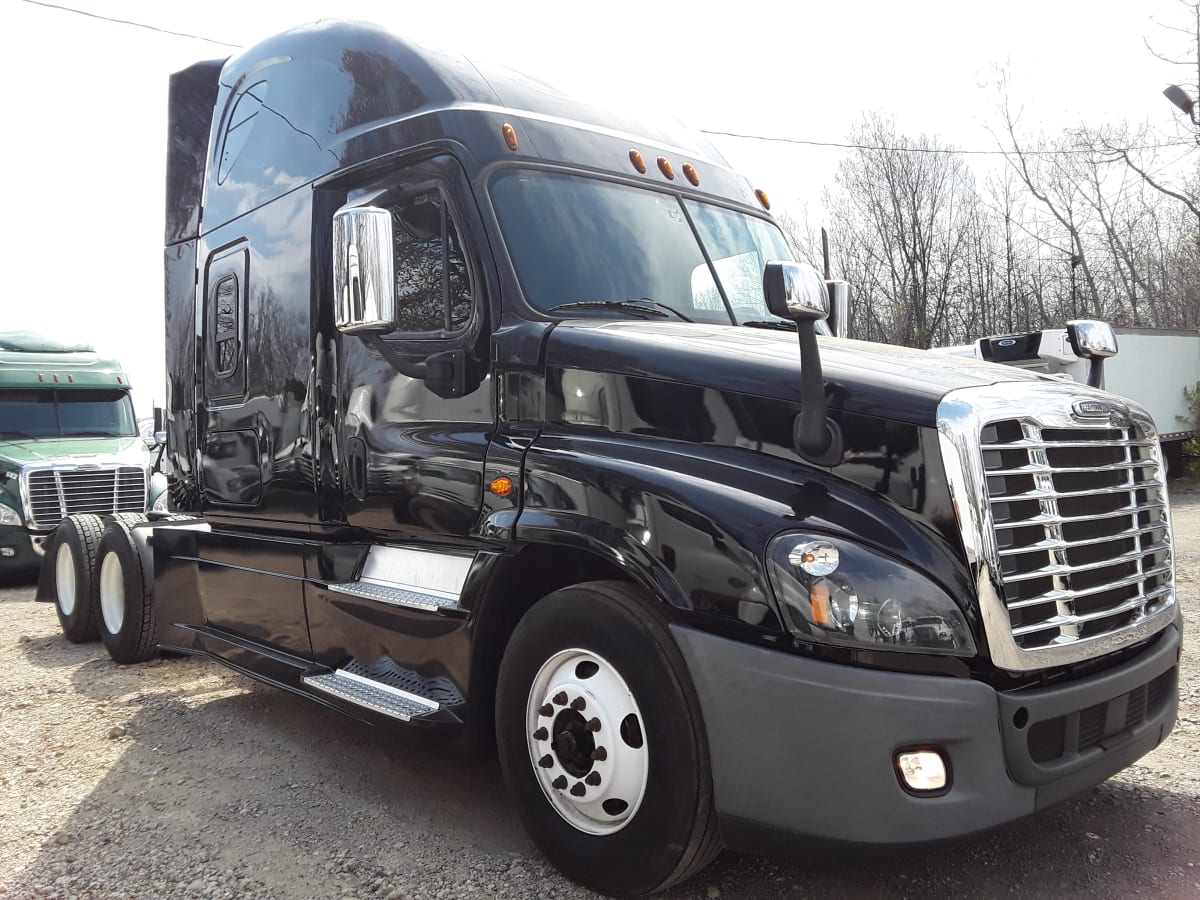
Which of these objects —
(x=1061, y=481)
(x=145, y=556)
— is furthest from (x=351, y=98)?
(x=145, y=556)

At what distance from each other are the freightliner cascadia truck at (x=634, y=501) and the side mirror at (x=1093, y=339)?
32.8 inches

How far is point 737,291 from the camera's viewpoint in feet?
14.4

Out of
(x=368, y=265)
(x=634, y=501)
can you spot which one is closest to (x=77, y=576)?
(x=368, y=265)

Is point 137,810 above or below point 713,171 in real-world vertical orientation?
below

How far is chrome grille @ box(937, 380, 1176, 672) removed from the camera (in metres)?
2.79

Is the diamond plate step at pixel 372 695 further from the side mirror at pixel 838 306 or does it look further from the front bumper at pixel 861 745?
the side mirror at pixel 838 306

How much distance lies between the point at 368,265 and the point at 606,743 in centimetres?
183

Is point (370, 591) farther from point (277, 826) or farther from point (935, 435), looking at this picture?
point (935, 435)

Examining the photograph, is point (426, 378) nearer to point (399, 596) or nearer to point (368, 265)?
point (368, 265)

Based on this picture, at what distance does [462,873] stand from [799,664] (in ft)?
5.05

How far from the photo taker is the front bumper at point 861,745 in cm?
269

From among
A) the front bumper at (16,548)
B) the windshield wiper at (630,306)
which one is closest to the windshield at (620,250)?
the windshield wiper at (630,306)

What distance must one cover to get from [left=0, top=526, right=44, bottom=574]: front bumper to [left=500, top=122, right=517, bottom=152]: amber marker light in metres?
10.3

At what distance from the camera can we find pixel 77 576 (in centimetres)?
757
